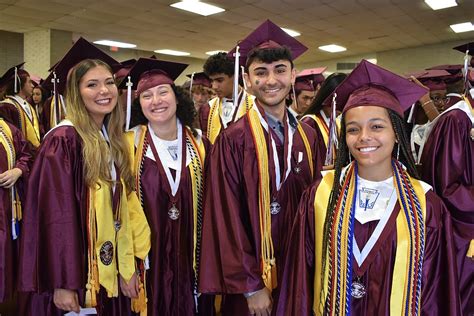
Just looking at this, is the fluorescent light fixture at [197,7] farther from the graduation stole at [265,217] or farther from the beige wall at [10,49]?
the graduation stole at [265,217]

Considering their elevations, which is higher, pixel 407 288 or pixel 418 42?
pixel 418 42

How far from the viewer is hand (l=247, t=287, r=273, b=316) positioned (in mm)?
2168

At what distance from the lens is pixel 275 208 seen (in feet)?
7.48

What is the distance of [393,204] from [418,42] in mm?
13327

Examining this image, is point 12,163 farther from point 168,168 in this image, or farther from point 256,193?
point 256,193

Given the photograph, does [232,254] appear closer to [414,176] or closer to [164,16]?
[414,176]

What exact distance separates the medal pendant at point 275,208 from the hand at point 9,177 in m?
1.96

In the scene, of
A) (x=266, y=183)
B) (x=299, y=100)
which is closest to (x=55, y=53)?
(x=299, y=100)

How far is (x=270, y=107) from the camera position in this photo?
2.38 metres

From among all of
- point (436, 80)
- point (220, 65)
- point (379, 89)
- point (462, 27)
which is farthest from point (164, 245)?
point (462, 27)

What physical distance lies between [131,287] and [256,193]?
870 mm

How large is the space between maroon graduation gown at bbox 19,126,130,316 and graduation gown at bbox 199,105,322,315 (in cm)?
63

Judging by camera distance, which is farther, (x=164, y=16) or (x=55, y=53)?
(x=55, y=53)

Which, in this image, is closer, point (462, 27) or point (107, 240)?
point (107, 240)
